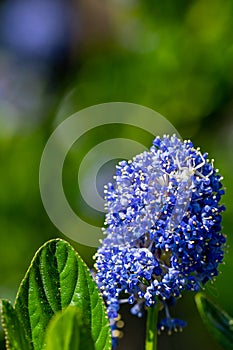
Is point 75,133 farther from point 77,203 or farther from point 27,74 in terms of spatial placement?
point 27,74

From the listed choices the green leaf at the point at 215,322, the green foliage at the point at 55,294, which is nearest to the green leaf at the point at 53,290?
the green foliage at the point at 55,294

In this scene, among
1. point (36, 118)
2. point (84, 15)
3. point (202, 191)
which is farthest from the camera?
point (84, 15)

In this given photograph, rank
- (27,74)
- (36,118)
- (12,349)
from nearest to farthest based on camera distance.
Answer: (12,349), (36,118), (27,74)

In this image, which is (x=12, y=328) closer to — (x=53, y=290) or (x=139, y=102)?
(x=53, y=290)

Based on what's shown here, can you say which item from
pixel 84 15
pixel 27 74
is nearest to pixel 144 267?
Answer: pixel 27 74

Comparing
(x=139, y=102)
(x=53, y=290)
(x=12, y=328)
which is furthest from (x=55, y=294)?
(x=139, y=102)

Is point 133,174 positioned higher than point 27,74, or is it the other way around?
point 27,74
